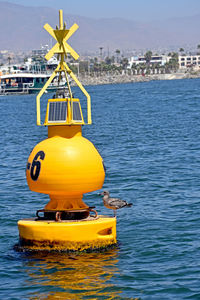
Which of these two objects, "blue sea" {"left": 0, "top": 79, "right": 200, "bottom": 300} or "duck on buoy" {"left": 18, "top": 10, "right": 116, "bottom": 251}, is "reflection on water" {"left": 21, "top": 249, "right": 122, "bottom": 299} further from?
"duck on buoy" {"left": 18, "top": 10, "right": 116, "bottom": 251}

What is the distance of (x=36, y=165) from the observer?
12.8 metres

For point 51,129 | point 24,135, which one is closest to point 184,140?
point 24,135

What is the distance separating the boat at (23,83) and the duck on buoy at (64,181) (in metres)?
129

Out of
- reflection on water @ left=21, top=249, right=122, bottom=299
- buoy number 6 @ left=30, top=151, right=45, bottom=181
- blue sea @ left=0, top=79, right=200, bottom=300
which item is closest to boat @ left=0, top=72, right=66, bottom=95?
blue sea @ left=0, top=79, right=200, bottom=300

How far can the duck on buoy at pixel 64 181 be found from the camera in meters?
12.5

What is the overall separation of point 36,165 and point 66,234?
1323 millimetres

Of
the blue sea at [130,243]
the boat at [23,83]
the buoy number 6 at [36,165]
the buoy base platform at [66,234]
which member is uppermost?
the buoy number 6 at [36,165]

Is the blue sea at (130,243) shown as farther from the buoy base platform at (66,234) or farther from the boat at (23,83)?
the boat at (23,83)

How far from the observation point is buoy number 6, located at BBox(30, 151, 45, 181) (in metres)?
12.8

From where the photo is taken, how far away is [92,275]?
463 inches

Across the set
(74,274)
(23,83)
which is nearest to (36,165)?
(74,274)

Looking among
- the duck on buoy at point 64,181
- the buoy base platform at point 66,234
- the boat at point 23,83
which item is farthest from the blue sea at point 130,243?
the boat at point 23,83

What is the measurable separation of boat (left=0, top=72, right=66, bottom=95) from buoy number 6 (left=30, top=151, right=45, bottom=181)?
424ft

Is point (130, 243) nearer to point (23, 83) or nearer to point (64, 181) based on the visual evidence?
point (64, 181)
